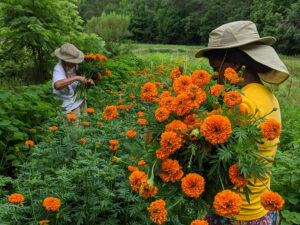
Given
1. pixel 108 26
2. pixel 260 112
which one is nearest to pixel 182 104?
pixel 260 112

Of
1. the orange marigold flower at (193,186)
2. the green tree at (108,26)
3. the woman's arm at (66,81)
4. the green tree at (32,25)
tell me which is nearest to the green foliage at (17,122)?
the woman's arm at (66,81)

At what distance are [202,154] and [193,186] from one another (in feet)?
0.38

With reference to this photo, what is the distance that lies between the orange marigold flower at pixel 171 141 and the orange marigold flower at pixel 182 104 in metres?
0.11

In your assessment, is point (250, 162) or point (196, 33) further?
point (196, 33)

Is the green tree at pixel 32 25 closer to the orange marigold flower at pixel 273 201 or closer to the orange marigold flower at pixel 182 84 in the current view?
the orange marigold flower at pixel 182 84

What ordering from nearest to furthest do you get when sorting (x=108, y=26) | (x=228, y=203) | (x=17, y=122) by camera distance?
(x=228, y=203)
(x=17, y=122)
(x=108, y=26)

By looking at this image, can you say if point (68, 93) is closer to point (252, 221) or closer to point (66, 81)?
point (66, 81)

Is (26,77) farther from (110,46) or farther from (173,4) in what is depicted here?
(173,4)

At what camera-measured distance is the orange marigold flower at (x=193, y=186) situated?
0.78 m

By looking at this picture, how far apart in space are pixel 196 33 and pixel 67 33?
129ft

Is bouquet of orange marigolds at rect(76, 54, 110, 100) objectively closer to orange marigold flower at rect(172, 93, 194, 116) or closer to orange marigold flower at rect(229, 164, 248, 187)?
orange marigold flower at rect(172, 93, 194, 116)

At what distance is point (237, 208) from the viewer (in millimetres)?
759

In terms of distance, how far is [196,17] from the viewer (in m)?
42.0

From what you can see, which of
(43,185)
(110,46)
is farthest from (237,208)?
(110,46)
